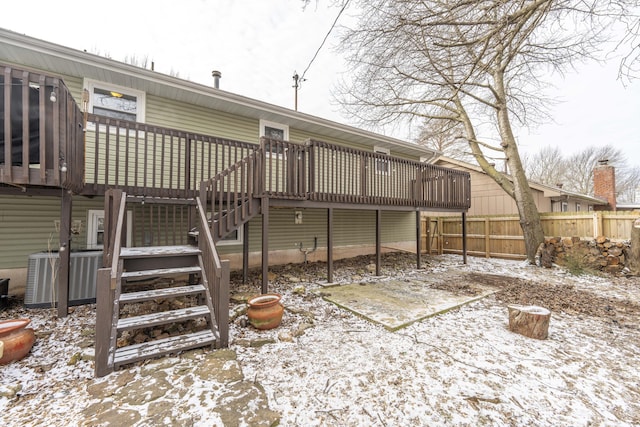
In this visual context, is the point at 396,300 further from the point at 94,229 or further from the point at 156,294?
the point at 94,229

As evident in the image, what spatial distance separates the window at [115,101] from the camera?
527 centimetres

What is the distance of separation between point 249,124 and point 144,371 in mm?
6207

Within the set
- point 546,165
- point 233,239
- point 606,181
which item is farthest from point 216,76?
point 546,165

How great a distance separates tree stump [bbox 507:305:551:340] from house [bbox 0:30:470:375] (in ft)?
11.0

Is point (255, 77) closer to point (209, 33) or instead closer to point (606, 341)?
point (209, 33)

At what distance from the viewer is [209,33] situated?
5891mm

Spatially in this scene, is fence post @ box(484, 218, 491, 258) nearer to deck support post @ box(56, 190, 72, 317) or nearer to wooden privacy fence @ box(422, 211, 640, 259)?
wooden privacy fence @ box(422, 211, 640, 259)

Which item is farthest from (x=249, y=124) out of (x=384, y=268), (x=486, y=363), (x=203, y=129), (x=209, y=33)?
(x=486, y=363)

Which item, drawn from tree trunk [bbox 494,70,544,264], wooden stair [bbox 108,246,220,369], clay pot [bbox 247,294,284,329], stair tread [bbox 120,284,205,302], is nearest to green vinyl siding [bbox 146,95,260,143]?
wooden stair [bbox 108,246,220,369]

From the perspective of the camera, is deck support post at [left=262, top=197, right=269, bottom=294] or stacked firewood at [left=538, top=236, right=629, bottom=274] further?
stacked firewood at [left=538, top=236, right=629, bottom=274]

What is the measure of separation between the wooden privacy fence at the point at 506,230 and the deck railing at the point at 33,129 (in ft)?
37.6

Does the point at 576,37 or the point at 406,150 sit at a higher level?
the point at 576,37

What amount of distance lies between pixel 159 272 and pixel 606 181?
861 inches

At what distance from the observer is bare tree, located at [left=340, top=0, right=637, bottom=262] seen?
12.0ft
